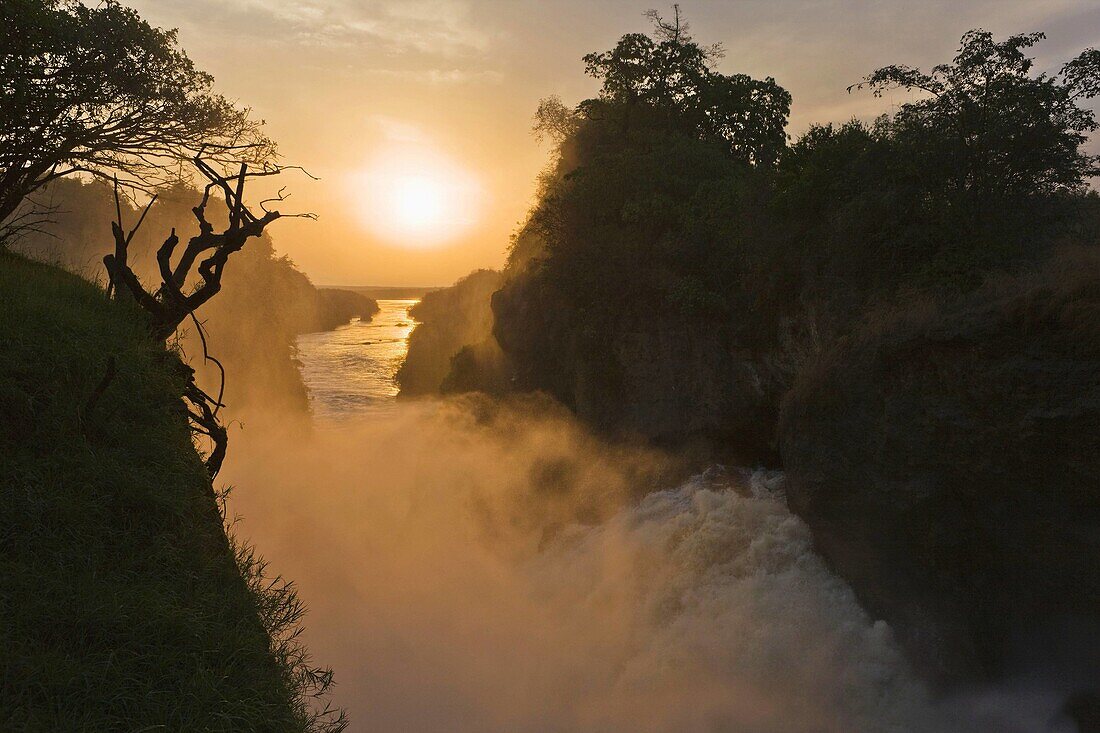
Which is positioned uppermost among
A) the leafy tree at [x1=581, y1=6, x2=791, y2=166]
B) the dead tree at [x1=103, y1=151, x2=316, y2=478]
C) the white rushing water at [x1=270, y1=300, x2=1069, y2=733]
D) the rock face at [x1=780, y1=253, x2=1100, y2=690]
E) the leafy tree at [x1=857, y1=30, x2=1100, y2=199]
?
the leafy tree at [x1=581, y1=6, x2=791, y2=166]

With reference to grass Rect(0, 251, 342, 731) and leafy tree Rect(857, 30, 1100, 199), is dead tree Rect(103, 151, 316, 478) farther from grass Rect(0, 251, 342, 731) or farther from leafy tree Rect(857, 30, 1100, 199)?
leafy tree Rect(857, 30, 1100, 199)

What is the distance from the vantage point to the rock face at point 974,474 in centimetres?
942

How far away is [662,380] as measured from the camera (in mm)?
20406

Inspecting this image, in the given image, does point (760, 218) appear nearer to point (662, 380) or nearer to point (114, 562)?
point (662, 380)

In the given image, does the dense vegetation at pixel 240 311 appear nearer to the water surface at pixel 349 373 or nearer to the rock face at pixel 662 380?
the water surface at pixel 349 373

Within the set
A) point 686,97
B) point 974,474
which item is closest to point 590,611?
point 974,474

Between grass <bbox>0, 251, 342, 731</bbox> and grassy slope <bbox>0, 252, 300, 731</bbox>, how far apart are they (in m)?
0.01

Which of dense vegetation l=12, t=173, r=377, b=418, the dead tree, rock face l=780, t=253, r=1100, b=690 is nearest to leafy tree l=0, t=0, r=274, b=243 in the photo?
the dead tree

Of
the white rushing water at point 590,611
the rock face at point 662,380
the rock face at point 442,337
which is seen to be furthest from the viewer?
the rock face at point 442,337

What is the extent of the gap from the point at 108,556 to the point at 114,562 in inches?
3.7

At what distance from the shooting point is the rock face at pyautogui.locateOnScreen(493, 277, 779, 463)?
18.0m

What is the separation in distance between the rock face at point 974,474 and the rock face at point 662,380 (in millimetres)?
4992

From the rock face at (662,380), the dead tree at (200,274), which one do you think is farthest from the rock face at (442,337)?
the dead tree at (200,274)

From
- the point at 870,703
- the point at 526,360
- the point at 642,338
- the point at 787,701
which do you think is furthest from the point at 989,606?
the point at 526,360
